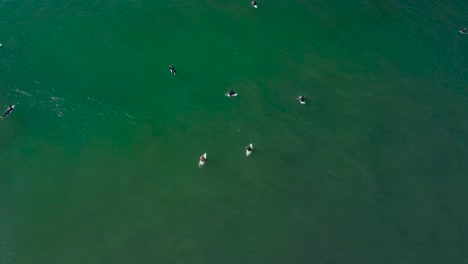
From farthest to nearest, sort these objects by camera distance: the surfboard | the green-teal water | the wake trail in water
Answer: the surfboard < the wake trail in water < the green-teal water

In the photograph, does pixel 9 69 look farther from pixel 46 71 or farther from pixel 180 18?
pixel 180 18

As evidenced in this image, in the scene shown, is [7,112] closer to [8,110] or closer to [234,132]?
[8,110]

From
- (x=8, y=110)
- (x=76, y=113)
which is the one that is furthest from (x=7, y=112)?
(x=76, y=113)

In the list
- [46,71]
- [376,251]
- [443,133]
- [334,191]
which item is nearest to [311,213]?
[334,191]

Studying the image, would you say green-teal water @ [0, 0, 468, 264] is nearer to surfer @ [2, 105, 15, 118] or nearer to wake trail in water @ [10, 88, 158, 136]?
wake trail in water @ [10, 88, 158, 136]

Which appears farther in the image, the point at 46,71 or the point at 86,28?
the point at 86,28

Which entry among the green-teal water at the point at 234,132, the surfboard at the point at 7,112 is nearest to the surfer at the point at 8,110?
the surfboard at the point at 7,112

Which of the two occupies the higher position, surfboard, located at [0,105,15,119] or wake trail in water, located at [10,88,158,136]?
wake trail in water, located at [10,88,158,136]

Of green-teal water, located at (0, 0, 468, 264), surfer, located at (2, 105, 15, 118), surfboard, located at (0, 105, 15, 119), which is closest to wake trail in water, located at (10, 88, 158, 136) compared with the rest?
green-teal water, located at (0, 0, 468, 264)
